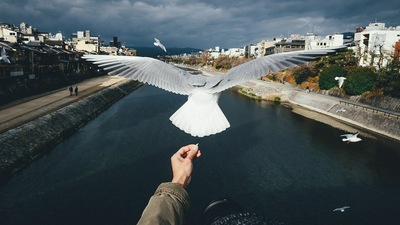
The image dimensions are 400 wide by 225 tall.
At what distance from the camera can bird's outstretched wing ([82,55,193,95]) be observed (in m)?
3.28

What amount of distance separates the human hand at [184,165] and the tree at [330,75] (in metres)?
30.5

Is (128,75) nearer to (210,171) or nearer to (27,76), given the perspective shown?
(210,171)

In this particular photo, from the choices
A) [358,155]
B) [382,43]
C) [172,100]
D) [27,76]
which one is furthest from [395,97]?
[27,76]

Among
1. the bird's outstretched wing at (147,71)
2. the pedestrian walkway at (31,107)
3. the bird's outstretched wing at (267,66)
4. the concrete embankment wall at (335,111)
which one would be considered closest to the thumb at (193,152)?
the bird's outstretched wing at (267,66)

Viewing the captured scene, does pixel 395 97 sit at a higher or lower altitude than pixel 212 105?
lower

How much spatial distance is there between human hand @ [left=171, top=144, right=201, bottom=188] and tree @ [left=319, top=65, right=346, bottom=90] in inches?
1202

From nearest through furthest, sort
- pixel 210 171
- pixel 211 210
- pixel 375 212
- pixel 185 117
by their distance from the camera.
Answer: pixel 211 210 → pixel 185 117 → pixel 375 212 → pixel 210 171

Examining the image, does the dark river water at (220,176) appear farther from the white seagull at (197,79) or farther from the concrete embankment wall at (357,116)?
the white seagull at (197,79)

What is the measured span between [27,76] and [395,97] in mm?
29962

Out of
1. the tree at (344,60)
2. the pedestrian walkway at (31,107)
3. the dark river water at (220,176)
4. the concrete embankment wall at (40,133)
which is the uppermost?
the tree at (344,60)

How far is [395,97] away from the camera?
71.5 feet

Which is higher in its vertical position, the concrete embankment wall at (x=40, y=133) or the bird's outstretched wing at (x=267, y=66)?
the bird's outstretched wing at (x=267, y=66)

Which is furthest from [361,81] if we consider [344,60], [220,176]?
[220,176]

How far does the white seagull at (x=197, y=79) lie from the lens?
2.80 meters
